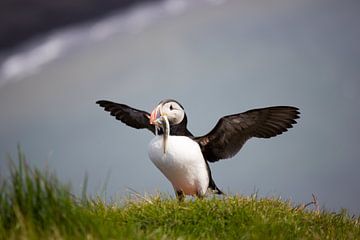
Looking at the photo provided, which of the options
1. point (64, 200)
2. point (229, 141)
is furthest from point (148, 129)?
point (64, 200)

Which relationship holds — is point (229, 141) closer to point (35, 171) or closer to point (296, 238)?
point (296, 238)

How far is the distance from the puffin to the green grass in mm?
365

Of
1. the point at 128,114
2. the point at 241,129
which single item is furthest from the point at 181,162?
the point at 128,114

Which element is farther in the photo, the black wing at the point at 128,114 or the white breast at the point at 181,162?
the black wing at the point at 128,114

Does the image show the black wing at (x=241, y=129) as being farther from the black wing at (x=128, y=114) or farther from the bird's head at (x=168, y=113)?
the black wing at (x=128, y=114)

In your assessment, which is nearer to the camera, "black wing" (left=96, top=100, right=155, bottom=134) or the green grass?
the green grass

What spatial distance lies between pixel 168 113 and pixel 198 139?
2.05ft

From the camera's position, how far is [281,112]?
23.4ft

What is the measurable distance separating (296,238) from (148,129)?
2608 mm

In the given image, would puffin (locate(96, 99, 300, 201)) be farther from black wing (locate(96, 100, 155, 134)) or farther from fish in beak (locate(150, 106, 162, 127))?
black wing (locate(96, 100, 155, 134))

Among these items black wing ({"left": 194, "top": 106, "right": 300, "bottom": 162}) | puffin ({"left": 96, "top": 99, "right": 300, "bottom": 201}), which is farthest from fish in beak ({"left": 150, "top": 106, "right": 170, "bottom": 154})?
black wing ({"left": 194, "top": 106, "right": 300, "bottom": 162})

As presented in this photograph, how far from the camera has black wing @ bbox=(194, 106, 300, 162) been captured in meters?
7.13

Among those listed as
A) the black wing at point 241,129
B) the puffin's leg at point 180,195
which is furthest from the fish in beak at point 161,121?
the puffin's leg at point 180,195

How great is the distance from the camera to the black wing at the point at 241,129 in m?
7.13
